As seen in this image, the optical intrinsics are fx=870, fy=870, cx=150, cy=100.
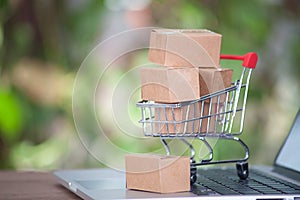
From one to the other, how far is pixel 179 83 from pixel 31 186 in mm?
A: 397

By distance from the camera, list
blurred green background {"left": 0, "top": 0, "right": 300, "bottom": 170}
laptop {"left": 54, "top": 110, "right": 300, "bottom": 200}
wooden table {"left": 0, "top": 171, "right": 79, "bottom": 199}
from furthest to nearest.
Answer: blurred green background {"left": 0, "top": 0, "right": 300, "bottom": 170}
wooden table {"left": 0, "top": 171, "right": 79, "bottom": 199}
laptop {"left": 54, "top": 110, "right": 300, "bottom": 200}

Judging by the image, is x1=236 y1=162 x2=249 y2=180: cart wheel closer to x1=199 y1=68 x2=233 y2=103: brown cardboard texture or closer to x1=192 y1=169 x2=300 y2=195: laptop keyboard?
x1=192 y1=169 x2=300 y2=195: laptop keyboard

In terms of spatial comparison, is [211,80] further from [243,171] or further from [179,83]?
[243,171]

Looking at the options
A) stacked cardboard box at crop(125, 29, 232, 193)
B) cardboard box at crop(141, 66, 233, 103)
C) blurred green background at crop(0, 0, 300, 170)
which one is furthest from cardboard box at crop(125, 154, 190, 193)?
blurred green background at crop(0, 0, 300, 170)

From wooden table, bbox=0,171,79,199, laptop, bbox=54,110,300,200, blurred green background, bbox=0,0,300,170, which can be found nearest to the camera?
laptop, bbox=54,110,300,200

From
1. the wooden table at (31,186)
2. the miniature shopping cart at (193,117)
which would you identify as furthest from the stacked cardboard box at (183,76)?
the wooden table at (31,186)

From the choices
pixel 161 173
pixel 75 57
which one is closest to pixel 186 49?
pixel 161 173

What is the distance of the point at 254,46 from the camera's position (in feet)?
9.42

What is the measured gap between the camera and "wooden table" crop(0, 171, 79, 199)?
1512mm

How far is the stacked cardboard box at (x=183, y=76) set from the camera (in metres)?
1.42

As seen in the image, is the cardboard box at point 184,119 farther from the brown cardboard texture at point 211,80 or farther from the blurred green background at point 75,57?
the blurred green background at point 75,57

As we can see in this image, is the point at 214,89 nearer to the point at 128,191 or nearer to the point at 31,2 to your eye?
the point at 128,191

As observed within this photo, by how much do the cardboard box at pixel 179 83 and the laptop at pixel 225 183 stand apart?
16 cm

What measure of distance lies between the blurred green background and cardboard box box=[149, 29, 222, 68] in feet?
4.39
